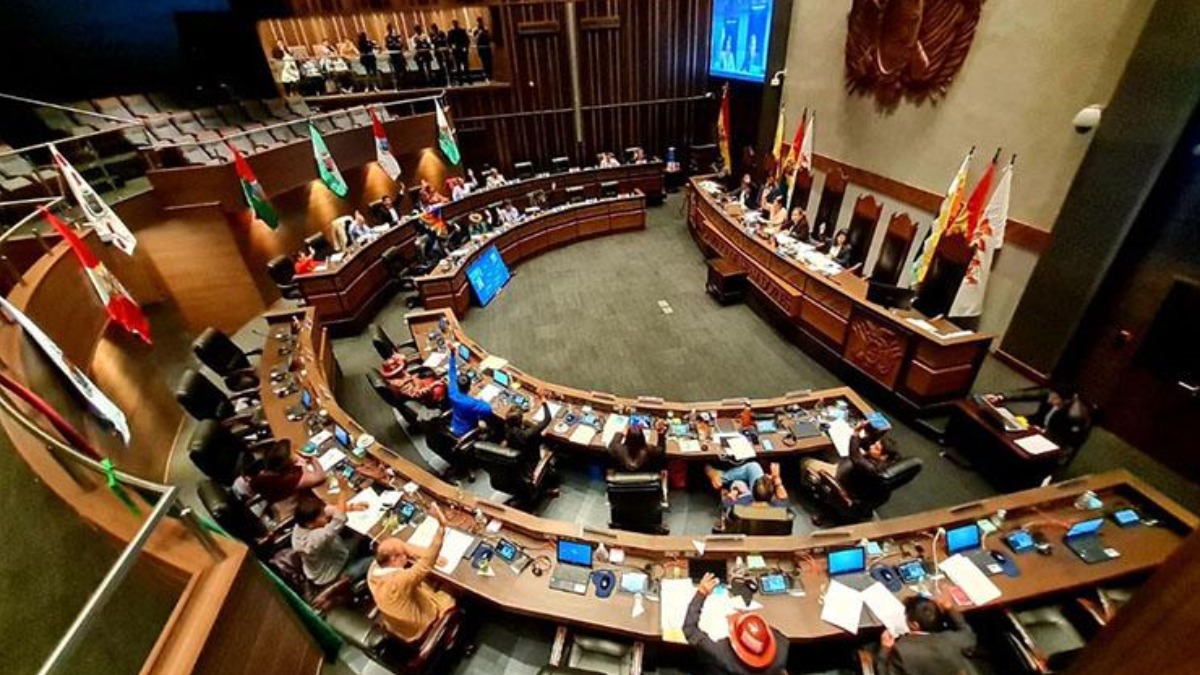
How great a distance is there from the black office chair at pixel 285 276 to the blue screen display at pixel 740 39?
32.5ft

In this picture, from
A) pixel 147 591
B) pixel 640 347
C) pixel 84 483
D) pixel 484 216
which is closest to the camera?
pixel 147 591

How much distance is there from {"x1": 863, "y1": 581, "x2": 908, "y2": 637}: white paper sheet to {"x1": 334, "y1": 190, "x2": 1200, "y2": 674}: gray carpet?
1.46 m

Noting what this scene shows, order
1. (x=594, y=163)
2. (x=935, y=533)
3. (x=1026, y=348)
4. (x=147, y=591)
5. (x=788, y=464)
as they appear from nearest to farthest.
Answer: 1. (x=147, y=591)
2. (x=935, y=533)
3. (x=788, y=464)
4. (x=1026, y=348)
5. (x=594, y=163)

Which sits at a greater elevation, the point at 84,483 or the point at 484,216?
the point at 84,483

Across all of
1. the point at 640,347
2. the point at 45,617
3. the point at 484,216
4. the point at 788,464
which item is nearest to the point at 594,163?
the point at 484,216

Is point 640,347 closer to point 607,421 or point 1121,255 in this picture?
point 607,421

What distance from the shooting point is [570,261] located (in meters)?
10.4

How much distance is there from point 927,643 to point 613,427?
2884 mm

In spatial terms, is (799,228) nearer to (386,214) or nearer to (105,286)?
(386,214)

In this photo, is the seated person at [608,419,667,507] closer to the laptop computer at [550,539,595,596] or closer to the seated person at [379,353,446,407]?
the laptop computer at [550,539,595,596]

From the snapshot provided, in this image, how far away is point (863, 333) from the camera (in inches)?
238

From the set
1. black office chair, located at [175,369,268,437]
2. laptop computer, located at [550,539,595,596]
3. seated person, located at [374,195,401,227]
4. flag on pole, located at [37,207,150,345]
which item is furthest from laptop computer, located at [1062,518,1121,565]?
seated person, located at [374,195,401,227]

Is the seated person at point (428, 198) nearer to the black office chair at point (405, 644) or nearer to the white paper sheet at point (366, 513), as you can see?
the white paper sheet at point (366, 513)

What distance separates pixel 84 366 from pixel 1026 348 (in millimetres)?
10486
